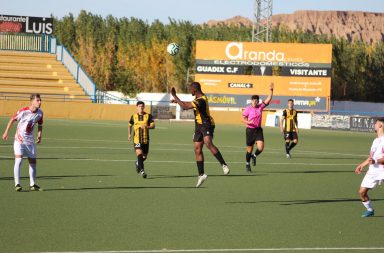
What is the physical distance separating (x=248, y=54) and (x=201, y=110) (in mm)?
52375

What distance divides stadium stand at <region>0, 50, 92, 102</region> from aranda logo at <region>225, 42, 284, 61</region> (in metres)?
11.2

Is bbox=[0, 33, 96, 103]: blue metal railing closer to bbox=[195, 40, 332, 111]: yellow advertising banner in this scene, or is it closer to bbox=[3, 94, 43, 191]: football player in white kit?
bbox=[195, 40, 332, 111]: yellow advertising banner

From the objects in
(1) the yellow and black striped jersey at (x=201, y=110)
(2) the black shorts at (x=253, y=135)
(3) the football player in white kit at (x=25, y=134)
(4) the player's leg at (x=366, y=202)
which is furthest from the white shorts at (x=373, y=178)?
(2) the black shorts at (x=253, y=135)

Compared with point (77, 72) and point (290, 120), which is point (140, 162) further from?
point (77, 72)

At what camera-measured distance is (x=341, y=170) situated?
24.6m

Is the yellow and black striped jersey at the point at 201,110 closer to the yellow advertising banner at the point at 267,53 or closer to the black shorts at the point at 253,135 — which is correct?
the black shorts at the point at 253,135

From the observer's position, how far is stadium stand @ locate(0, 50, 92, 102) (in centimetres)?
6781

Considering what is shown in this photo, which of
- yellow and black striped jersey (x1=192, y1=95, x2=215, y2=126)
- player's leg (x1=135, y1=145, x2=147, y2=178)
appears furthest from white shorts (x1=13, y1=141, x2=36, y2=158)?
player's leg (x1=135, y1=145, x2=147, y2=178)

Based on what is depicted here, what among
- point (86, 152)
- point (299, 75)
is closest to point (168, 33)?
point (299, 75)

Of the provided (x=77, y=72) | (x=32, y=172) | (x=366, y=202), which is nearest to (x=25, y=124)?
(x=32, y=172)

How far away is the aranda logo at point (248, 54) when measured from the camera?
68875 mm

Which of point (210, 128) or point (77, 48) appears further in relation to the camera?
point (77, 48)

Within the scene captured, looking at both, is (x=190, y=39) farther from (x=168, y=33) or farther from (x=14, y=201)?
(x=14, y=201)

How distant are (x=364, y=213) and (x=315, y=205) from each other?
4.71 feet
